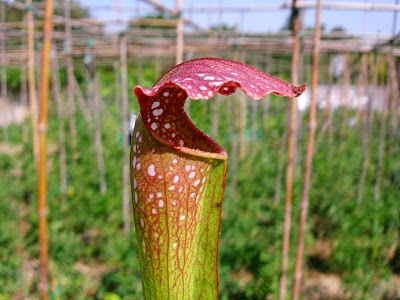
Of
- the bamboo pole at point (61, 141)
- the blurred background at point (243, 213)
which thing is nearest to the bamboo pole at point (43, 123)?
the blurred background at point (243, 213)

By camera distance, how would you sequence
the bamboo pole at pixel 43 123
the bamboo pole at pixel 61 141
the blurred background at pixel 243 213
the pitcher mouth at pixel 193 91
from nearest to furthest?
the pitcher mouth at pixel 193 91
the bamboo pole at pixel 43 123
the blurred background at pixel 243 213
the bamboo pole at pixel 61 141

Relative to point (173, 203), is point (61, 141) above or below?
below

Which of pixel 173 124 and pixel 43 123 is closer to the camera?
pixel 173 124

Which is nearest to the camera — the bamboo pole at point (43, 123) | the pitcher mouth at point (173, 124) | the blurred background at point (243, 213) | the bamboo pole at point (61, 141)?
the pitcher mouth at point (173, 124)

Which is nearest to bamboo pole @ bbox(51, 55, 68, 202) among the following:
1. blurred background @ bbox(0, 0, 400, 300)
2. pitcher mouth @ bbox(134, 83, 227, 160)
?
blurred background @ bbox(0, 0, 400, 300)

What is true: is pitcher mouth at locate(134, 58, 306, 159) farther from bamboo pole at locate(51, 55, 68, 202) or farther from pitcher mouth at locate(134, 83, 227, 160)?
bamboo pole at locate(51, 55, 68, 202)

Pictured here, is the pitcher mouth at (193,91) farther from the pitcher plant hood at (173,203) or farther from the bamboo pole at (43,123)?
the bamboo pole at (43,123)

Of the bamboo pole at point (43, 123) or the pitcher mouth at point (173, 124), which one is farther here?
the bamboo pole at point (43, 123)

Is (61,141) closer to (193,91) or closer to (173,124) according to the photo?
(173,124)

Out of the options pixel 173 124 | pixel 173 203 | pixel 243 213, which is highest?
pixel 173 124

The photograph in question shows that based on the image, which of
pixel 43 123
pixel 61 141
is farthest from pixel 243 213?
pixel 43 123
